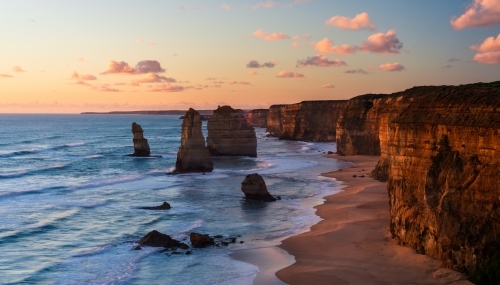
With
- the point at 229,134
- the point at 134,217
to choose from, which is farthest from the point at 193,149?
the point at 134,217

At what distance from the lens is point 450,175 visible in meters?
20.4

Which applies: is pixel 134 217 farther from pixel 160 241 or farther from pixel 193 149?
pixel 193 149

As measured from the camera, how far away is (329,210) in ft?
120

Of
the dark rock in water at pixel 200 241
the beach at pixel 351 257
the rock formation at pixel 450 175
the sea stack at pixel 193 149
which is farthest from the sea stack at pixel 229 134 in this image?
the rock formation at pixel 450 175

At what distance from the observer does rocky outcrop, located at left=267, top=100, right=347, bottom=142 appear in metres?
A: 114

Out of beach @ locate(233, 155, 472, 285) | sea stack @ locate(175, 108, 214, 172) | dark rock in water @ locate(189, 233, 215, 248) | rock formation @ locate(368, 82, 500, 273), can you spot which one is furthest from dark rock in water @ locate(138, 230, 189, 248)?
sea stack @ locate(175, 108, 214, 172)

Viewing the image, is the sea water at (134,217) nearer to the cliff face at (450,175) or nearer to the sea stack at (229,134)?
the cliff face at (450,175)

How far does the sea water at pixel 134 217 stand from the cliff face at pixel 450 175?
774 centimetres

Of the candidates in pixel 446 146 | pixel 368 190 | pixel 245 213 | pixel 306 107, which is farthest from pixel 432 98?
pixel 306 107

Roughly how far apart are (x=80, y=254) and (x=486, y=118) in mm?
20055

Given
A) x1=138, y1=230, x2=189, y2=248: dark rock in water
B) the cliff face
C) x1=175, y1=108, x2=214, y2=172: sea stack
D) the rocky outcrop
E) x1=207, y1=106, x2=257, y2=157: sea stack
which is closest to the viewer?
the cliff face

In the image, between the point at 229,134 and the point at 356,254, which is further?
the point at 229,134

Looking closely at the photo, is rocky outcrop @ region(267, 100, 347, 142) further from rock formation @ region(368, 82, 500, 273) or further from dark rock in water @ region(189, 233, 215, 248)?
rock formation @ region(368, 82, 500, 273)

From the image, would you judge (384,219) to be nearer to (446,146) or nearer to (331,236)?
(331,236)
